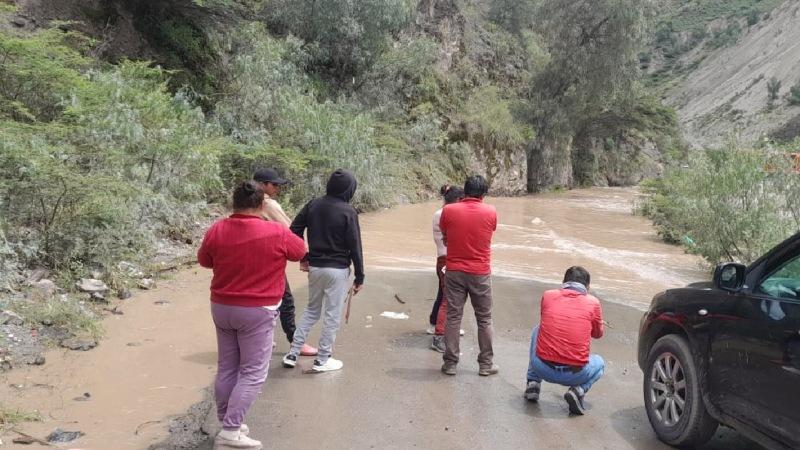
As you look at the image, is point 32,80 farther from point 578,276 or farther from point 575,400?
point 575,400

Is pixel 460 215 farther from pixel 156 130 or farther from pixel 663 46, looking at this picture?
pixel 663 46

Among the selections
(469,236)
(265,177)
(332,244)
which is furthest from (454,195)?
(265,177)

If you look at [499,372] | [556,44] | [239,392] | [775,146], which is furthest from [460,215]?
[556,44]

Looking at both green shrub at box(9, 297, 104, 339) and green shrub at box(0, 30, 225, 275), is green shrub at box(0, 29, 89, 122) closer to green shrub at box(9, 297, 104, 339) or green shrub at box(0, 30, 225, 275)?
green shrub at box(0, 30, 225, 275)

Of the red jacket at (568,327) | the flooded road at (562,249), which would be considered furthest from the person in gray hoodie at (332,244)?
the flooded road at (562,249)

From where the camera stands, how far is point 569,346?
504 centimetres

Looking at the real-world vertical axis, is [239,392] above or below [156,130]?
below

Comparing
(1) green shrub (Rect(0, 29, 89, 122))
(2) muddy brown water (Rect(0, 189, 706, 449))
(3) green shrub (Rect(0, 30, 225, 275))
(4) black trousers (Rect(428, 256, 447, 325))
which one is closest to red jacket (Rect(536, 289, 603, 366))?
(2) muddy brown water (Rect(0, 189, 706, 449))

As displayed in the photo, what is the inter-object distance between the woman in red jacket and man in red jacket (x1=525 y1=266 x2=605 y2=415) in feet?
7.34

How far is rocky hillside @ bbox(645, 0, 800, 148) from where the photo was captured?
74375mm

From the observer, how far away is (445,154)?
1146 inches

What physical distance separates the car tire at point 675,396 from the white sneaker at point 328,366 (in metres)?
2.67

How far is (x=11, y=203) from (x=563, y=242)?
12.9 m

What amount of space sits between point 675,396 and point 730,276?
973mm
